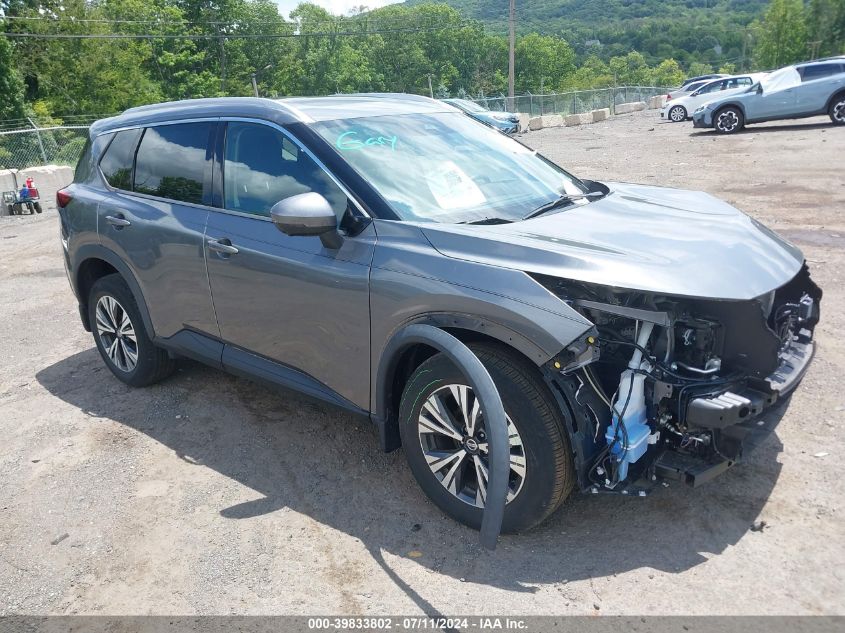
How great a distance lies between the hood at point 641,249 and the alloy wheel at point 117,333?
2842 millimetres

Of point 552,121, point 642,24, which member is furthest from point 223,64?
point 642,24

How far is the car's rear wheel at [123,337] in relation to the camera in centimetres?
495

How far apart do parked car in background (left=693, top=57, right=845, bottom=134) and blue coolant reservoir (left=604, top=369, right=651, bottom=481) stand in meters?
20.1

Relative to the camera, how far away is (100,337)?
5.33 metres

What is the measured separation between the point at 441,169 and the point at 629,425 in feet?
5.65

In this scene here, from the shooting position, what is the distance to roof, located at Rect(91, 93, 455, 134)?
3.88m

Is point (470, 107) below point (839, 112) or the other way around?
the other way around

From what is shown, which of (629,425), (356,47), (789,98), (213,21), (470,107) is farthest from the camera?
(356,47)

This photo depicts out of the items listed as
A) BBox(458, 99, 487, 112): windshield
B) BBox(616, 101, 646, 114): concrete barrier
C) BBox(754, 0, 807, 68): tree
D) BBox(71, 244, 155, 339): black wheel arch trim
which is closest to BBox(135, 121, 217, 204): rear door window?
BBox(71, 244, 155, 339): black wheel arch trim

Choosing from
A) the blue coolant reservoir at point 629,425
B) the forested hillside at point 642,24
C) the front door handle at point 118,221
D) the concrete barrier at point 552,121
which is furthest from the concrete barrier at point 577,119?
the forested hillside at point 642,24

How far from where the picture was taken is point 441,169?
3.76m

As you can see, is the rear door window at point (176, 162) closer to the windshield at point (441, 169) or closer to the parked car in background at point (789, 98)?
the windshield at point (441, 169)

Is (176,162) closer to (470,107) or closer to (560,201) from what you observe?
(560,201)

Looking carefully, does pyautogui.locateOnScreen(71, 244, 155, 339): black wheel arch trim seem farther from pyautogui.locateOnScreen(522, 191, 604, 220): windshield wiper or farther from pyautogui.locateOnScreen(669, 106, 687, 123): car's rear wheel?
pyautogui.locateOnScreen(669, 106, 687, 123): car's rear wheel
